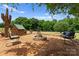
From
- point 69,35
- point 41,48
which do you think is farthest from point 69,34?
point 41,48

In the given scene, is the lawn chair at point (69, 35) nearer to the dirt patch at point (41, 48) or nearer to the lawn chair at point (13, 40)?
the dirt patch at point (41, 48)

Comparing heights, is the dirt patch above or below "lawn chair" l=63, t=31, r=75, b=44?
below

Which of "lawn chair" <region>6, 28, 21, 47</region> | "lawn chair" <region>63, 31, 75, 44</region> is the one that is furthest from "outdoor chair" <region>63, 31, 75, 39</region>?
"lawn chair" <region>6, 28, 21, 47</region>

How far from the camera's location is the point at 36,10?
3494 millimetres

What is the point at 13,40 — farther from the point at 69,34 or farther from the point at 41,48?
the point at 69,34

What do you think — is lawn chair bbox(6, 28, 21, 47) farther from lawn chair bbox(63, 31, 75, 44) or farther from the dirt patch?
A: lawn chair bbox(63, 31, 75, 44)

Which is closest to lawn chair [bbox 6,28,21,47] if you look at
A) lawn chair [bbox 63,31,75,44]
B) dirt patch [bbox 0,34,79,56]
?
dirt patch [bbox 0,34,79,56]

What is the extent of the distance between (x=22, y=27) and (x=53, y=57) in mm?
493

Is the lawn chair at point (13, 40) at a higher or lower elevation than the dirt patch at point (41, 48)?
higher

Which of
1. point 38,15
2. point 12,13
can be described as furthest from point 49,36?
point 12,13

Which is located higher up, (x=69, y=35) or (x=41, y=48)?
(x=69, y=35)

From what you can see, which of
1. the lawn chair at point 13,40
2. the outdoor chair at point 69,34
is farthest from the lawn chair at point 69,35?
the lawn chair at point 13,40

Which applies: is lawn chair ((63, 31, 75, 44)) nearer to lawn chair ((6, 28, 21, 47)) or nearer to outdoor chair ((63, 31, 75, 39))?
outdoor chair ((63, 31, 75, 39))

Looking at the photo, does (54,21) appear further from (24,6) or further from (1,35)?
(1,35)
